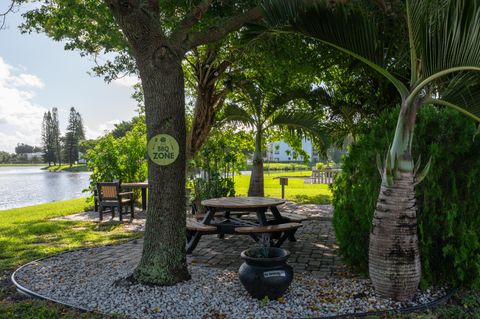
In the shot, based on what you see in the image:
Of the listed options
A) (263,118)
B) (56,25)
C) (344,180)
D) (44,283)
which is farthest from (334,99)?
(44,283)

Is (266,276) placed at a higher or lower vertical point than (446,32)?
lower

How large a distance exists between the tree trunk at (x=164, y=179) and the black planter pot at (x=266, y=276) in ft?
3.01

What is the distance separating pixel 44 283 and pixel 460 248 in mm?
4693

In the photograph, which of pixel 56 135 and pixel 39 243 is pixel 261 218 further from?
pixel 56 135

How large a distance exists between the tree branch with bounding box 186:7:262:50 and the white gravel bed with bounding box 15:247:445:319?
9.04 ft

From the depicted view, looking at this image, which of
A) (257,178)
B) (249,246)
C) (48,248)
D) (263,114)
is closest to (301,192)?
(263,114)

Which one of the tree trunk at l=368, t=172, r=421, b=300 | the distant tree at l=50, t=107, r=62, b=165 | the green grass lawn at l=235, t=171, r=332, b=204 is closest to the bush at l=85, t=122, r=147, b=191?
the green grass lawn at l=235, t=171, r=332, b=204

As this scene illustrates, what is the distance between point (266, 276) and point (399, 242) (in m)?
1.36

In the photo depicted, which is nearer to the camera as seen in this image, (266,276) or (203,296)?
(266,276)

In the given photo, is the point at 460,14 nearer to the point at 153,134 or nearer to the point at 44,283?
the point at 153,134

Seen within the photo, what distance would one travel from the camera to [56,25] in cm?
768

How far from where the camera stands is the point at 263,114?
11344mm

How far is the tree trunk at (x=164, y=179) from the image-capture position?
413cm

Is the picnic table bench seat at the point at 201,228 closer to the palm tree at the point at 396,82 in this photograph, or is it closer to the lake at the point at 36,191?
the palm tree at the point at 396,82
